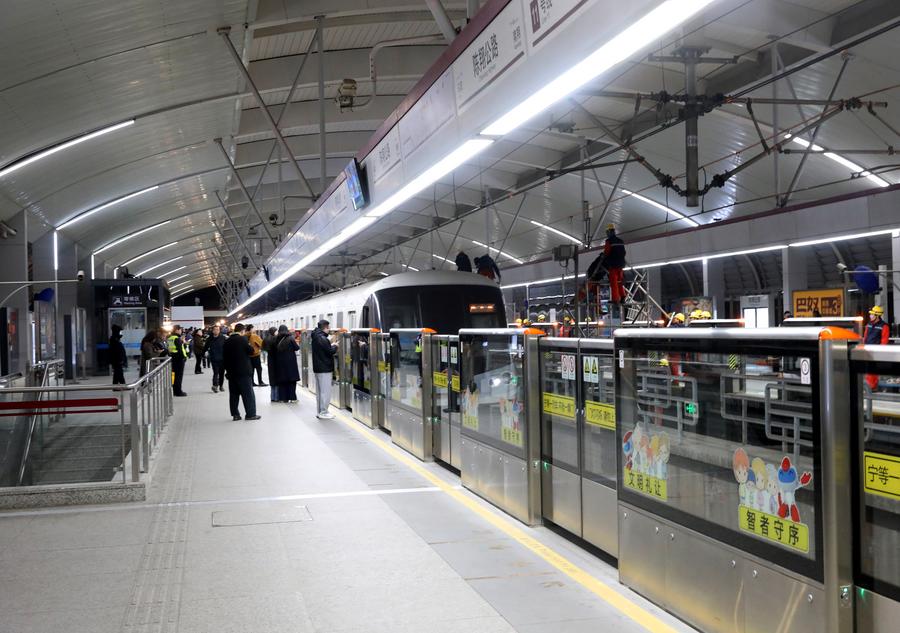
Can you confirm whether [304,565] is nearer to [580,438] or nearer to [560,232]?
[580,438]

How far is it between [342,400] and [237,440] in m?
4.64

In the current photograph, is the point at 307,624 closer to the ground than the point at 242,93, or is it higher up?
closer to the ground

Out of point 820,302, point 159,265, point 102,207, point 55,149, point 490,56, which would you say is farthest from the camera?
point 159,265

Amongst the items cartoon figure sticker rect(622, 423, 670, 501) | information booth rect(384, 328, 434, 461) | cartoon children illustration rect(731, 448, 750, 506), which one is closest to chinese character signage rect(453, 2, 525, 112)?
cartoon figure sticker rect(622, 423, 670, 501)

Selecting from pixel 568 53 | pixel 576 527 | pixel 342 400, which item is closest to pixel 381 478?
pixel 576 527

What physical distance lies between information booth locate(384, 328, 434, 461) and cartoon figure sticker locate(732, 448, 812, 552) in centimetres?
603

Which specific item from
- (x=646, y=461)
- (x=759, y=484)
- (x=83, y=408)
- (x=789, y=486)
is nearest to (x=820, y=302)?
(x=646, y=461)

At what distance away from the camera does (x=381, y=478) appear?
874 centimetres

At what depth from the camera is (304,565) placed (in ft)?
18.3

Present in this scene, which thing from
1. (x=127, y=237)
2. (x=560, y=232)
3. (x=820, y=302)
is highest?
(x=127, y=237)

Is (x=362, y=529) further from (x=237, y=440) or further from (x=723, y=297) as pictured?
(x=723, y=297)

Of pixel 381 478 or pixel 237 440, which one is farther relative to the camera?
pixel 237 440

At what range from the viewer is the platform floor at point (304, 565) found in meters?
4.54

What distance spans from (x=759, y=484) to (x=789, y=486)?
21 cm
